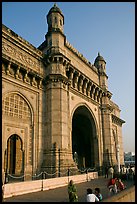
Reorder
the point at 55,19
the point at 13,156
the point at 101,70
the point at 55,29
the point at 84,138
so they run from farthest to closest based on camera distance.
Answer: the point at 101,70 < the point at 84,138 < the point at 13,156 < the point at 55,19 < the point at 55,29

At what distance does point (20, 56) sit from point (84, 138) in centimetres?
1686

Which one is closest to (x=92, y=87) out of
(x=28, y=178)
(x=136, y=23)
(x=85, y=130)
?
(x=85, y=130)

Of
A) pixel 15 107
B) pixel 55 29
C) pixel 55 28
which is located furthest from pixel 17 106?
pixel 55 28

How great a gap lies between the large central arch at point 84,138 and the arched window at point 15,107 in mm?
8932

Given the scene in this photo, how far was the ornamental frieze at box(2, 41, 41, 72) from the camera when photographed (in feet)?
54.8

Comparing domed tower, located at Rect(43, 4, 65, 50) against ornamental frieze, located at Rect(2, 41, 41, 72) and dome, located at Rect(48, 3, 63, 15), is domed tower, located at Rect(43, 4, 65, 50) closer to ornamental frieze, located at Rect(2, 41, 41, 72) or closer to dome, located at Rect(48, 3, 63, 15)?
dome, located at Rect(48, 3, 63, 15)

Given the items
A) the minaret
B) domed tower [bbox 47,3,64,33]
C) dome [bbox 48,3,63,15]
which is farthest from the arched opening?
dome [bbox 48,3,63,15]

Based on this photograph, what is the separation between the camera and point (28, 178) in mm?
16500

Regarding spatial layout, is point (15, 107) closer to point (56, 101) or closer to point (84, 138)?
point (56, 101)

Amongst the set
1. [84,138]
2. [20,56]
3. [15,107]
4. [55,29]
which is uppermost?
[55,29]

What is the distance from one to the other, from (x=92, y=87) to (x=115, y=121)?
52.1 ft

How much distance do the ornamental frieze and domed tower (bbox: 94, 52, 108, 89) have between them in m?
12.7

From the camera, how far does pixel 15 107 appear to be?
54.8 feet

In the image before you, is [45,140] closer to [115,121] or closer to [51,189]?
[51,189]
